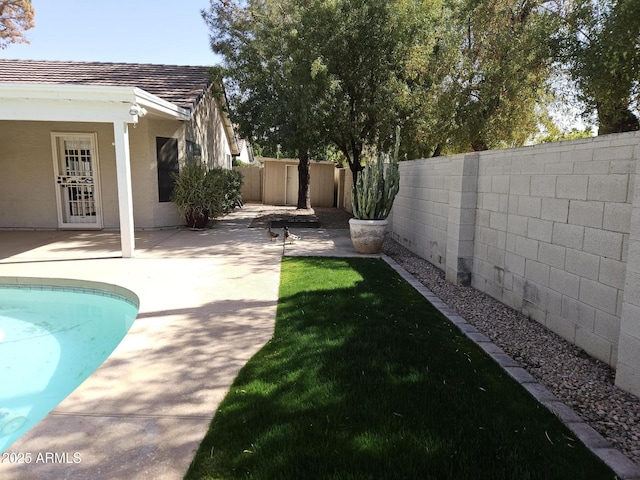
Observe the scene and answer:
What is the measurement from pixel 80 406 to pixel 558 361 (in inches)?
149

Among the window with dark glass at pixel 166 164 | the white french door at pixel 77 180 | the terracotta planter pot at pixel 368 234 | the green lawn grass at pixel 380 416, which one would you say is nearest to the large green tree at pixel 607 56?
the terracotta planter pot at pixel 368 234

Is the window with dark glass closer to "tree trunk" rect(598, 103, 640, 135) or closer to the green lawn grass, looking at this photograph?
the green lawn grass

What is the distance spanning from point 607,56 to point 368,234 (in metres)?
5.67

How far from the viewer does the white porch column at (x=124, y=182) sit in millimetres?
7527

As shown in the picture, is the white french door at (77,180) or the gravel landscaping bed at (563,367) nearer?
the gravel landscaping bed at (563,367)

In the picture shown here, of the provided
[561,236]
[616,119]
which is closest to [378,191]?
[561,236]

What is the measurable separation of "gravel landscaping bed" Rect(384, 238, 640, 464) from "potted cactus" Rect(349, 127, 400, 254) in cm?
278

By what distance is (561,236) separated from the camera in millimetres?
4066

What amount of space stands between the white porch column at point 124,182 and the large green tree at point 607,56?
902 centimetres

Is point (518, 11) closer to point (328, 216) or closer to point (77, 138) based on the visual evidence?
point (328, 216)

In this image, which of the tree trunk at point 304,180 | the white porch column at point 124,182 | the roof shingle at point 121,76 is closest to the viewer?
the white porch column at point 124,182

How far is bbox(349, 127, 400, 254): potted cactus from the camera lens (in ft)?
27.3

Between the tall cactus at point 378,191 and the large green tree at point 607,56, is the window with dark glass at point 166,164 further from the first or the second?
the large green tree at point 607,56

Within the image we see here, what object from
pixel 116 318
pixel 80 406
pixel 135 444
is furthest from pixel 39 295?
pixel 135 444
